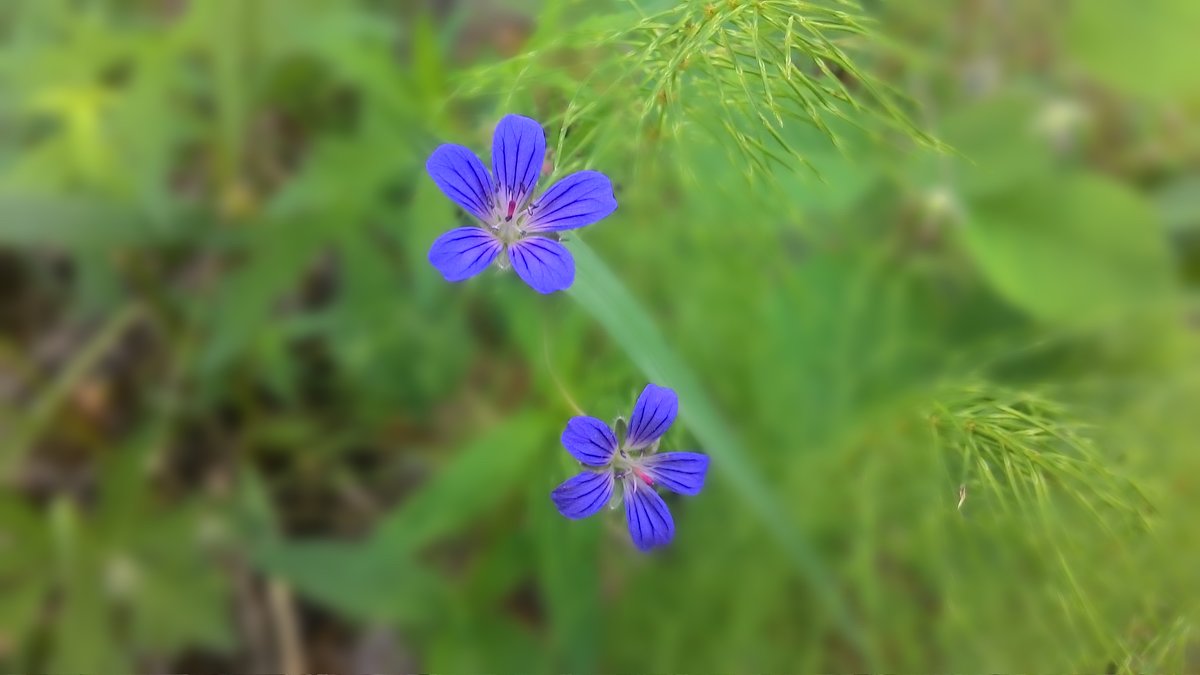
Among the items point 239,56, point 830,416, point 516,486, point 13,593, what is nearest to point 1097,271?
point 830,416

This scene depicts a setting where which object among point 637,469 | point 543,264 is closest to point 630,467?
point 637,469

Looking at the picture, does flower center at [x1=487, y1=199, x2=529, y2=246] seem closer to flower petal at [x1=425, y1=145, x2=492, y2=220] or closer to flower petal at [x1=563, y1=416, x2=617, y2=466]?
flower petal at [x1=425, y1=145, x2=492, y2=220]

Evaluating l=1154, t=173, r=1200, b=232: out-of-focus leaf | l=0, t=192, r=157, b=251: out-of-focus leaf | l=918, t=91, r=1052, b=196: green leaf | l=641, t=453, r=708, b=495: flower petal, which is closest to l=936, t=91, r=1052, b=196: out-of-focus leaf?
l=918, t=91, r=1052, b=196: green leaf

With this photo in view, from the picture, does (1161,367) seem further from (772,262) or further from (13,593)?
(13,593)

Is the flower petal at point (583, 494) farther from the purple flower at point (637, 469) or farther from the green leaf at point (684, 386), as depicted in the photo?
the green leaf at point (684, 386)

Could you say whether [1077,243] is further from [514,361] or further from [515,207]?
[515,207]

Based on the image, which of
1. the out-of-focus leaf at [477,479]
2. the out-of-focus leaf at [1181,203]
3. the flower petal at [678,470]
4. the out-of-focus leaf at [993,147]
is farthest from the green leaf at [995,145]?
the flower petal at [678,470]

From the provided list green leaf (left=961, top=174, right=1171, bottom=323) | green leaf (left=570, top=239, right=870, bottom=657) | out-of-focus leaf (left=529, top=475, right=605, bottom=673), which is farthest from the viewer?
green leaf (left=961, top=174, right=1171, bottom=323)
